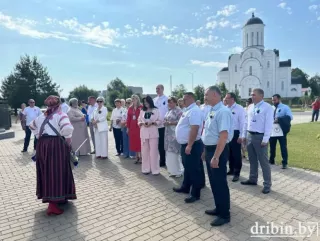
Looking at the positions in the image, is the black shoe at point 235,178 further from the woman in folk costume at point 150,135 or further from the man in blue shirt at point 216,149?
the man in blue shirt at point 216,149

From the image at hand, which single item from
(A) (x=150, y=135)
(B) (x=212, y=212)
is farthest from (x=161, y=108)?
(B) (x=212, y=212)

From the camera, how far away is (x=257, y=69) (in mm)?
68125

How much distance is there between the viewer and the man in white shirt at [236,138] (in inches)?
251

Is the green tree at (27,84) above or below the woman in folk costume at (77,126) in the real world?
above

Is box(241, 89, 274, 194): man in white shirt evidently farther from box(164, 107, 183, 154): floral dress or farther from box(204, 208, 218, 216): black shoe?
box(164, 107, 183, 154): floral dress

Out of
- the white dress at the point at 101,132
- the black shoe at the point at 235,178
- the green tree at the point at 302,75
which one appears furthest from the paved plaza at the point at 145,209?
the green tree at the point at 302,75

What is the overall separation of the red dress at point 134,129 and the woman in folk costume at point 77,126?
87.4 inches

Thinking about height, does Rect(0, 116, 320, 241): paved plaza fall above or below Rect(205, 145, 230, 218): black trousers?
below

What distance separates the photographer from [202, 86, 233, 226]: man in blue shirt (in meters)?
3.89

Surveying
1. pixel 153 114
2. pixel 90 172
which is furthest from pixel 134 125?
pixel 90 172

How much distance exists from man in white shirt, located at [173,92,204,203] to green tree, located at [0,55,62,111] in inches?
1465

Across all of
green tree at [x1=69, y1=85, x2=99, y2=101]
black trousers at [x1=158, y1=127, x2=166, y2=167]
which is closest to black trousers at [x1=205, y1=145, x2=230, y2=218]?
black trousers at [x1=158, y1=127, x2=166, y2=167]

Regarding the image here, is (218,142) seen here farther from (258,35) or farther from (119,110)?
(258,35)

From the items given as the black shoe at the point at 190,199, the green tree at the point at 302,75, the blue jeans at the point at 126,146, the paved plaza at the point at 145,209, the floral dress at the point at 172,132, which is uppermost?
the green tree at the point at 302,75
